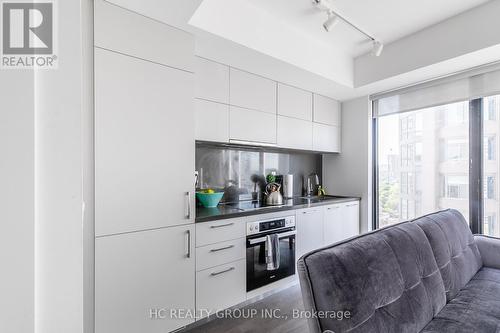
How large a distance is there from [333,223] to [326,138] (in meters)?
1.20

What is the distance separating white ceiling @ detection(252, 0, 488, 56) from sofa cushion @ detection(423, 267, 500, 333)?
7.42ft

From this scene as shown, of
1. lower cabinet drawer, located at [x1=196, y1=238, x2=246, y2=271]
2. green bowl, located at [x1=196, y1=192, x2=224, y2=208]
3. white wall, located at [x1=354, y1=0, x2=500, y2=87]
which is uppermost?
white wall, located at [x1=354, y1=0, x2=500, y2=87]

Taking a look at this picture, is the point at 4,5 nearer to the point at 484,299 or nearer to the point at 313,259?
the point at 313,259

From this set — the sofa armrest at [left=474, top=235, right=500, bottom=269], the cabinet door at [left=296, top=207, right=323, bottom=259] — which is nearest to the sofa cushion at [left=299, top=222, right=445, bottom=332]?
the sofa armrest at [left=474, top=235, right=500, bottom=269]

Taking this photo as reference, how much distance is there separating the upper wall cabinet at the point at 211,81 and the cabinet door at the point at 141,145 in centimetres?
34

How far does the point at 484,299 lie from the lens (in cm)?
153

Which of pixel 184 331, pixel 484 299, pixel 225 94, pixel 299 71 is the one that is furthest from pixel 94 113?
pixel 484 299

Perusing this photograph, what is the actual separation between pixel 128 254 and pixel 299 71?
2316mm

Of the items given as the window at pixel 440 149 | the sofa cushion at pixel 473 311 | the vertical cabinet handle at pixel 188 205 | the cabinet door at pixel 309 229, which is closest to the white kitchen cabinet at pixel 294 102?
the window at pixel 440 149

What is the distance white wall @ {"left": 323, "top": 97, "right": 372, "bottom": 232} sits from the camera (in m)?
3.41

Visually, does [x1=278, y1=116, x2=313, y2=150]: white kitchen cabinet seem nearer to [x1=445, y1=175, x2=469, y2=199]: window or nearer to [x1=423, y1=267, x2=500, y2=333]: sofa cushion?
[x1=445, y1=175, x2=469, y2=199]: window

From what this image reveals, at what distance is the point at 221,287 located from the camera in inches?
82.6

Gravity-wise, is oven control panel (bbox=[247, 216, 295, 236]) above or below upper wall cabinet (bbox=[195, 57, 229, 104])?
below

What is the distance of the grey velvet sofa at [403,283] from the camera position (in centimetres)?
100
